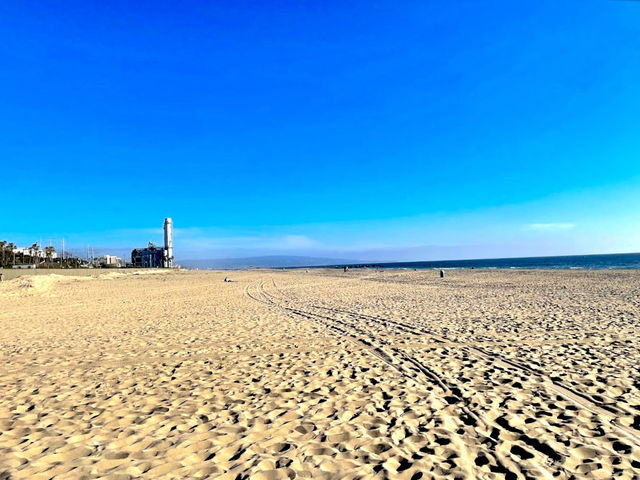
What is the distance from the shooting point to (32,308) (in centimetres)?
1722

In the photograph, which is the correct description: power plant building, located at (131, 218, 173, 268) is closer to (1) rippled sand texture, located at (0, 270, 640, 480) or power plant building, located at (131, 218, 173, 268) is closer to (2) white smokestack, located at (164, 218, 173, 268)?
(2) white smokestack, located at (164, 218, 173, 268)

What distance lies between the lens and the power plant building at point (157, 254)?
104m

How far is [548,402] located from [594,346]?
401 centimetres

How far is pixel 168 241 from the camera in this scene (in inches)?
4134

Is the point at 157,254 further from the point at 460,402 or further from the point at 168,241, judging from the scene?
the point at 460,402

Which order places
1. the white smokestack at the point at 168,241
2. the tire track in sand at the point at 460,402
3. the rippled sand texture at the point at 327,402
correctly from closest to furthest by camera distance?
the tire track in sand at the point at 460,402 < the rippled sand texture at the point at 327,402 < the white smokestack at the point at 168,241

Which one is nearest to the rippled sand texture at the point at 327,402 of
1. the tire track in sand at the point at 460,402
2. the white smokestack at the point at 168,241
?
the tire track in sand at the point at 460,402

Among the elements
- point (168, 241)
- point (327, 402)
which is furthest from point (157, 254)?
point (327, 402)

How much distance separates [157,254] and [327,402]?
11490 cm

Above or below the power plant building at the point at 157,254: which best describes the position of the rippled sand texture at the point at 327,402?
below

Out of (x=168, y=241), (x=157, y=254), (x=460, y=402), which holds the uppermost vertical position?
(x=168, y=241)

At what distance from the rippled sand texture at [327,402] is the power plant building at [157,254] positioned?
99152 mm

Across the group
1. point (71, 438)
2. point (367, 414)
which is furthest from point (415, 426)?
point (71, 438)

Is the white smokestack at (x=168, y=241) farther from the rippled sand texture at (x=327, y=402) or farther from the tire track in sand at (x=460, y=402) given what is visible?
the tire track in sand at (x=460, y=402)
